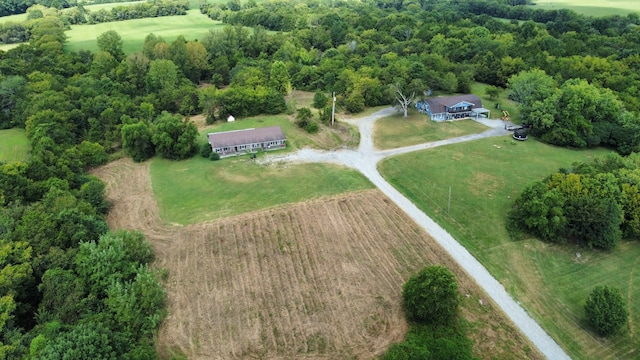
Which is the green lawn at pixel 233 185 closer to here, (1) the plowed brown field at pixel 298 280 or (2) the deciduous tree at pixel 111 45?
(1) the plowed brown field at pixel 298 280

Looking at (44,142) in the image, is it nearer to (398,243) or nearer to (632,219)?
(398,243)

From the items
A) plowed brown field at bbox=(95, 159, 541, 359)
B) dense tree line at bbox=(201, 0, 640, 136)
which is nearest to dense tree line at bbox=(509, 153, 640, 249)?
plowed brown field at bbox=(95, 159, 541, 359)

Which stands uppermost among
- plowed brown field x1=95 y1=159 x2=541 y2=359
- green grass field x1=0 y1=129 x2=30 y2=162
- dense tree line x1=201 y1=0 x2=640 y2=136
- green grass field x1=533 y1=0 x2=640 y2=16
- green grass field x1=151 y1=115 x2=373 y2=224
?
green grass field x1=533 y1=0 x2=640 y2=16

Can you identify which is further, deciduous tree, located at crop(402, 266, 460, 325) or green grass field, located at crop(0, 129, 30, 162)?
green grass field, located at crop(0, 129, 30, 162)

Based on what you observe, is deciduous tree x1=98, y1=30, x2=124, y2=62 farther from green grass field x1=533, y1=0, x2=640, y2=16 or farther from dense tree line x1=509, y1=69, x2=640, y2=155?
green grass field x1=533, y1=0, x2=640, y2=16

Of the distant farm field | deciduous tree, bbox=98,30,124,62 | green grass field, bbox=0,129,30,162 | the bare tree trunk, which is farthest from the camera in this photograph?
the distant farm field

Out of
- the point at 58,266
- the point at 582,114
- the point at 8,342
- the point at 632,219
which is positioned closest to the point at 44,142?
the point at 58,266

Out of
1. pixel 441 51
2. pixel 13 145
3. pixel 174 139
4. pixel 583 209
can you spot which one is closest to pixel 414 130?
pixel 583 209
